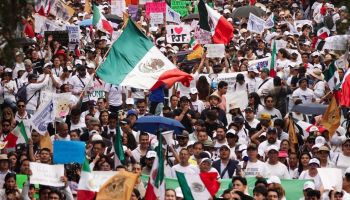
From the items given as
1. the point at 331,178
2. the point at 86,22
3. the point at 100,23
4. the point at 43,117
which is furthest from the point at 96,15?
the point at 331,178

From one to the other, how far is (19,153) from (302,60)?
1021cm

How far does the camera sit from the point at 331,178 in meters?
21.8

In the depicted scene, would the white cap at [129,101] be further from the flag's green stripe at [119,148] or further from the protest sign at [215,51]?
the flag's green stripe at [119,148]

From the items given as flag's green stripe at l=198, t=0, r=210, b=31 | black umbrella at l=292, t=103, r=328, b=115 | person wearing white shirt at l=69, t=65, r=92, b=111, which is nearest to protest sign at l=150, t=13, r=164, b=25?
flag's green stripe at l=198, t=0, r=210, b=31

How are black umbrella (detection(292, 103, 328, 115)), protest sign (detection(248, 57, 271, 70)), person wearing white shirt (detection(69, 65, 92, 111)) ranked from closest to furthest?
black umbrella (detection(292, 103, 328, 115)) < person wearing white shirt (detection(69, 65, 92, 111)) < protest sign (detection(248, 57, 271, 70))

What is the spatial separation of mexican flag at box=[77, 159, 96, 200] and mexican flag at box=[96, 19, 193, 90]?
4783 mm

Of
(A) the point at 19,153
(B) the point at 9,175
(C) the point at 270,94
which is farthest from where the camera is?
(C) the point at 270,94

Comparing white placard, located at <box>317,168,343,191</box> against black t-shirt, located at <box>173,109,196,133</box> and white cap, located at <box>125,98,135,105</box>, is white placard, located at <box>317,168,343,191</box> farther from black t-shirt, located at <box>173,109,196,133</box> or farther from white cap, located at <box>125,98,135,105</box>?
white cap, located at <box>125,98,135,105</box>

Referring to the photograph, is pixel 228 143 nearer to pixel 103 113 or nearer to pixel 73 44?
pixel 103 113

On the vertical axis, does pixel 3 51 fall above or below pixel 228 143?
above

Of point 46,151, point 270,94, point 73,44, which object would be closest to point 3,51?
point 46,151

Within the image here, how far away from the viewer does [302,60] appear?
33.3 meters

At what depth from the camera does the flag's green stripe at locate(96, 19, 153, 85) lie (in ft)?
85.1

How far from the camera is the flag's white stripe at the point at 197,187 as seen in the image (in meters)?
20.9
